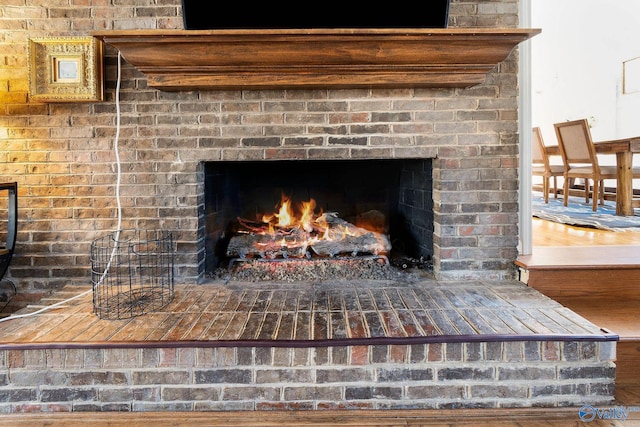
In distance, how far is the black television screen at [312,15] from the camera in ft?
6.03

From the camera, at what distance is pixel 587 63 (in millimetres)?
5938

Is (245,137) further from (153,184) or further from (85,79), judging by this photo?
(85,79)

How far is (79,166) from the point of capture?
2068 mm

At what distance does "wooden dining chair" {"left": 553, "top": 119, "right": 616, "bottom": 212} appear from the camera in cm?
392

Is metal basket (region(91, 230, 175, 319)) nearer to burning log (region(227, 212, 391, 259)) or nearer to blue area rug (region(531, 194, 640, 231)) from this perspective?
burning log (region(227, 212, 391, 259))

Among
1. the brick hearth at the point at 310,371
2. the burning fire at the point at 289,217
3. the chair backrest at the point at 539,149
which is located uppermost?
the chair backrest at the point at 539,149

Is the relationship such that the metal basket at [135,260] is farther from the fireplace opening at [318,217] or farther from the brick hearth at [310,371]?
the brick hearth at [310,371]

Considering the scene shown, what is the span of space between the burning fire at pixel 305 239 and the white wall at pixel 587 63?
5.01 metres

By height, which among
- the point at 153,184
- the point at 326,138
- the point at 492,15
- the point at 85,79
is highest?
the point at 492,15

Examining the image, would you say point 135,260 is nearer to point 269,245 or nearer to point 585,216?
point 269,245

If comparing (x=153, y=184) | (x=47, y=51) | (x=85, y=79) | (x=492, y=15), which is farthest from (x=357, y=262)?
(x=47, y=51)

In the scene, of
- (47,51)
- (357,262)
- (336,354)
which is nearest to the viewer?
(336,354)

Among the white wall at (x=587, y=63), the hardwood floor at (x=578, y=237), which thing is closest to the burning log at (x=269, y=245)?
the hardwood floor at (x=578, y=237)

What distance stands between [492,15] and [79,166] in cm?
216
